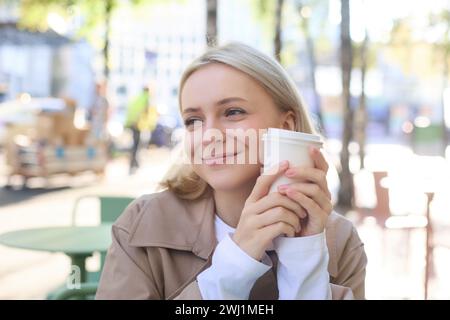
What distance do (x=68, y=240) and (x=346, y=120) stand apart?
556 centimetres

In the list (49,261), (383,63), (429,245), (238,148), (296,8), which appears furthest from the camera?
(383,63)

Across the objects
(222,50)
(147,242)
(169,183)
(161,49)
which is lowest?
(147,242)

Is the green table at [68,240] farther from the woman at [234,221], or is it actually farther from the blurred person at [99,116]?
the blurred person at [99,116]

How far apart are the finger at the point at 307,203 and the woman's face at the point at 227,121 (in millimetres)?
160

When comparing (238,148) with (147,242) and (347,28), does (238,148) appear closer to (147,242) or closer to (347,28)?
(147,242)

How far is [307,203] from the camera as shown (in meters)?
0.87

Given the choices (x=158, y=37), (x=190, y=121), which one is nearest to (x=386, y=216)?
(x=190, y=121)

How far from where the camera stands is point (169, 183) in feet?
3.87

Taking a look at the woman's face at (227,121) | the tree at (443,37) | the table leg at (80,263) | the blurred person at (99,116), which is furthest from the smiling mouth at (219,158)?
the tree at (443,37)

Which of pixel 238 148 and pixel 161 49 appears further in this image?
pixel 161 49

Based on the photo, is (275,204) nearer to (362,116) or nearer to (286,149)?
(286,149)
